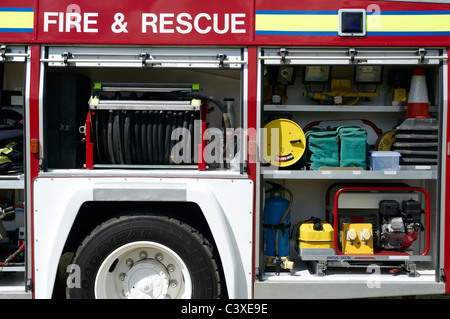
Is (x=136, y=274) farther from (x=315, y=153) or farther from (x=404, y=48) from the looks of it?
(x=404, y=48)

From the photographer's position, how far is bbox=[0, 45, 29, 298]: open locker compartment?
3252 millimetres

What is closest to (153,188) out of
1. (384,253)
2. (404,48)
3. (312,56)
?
(312,56)

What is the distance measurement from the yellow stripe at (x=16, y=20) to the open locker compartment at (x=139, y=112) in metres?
0.24

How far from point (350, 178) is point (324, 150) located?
327mm

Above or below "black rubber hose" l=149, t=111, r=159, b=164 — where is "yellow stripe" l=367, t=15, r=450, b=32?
above

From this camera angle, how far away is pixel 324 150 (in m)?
3.60

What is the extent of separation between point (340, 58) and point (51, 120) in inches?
88.6

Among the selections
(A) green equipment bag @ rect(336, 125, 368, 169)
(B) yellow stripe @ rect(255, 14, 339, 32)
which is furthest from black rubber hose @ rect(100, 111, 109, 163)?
(A) green equipment bag @ rect(336, 125, 368, 169)

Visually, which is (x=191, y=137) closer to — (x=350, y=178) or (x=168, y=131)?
(x=168, y=131)

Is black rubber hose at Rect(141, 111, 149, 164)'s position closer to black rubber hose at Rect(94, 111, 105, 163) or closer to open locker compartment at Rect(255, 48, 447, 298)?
black rubber hose at Rect(94, 111, 105, 163)

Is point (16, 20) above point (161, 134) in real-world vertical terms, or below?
above

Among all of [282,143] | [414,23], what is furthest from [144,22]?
[414,23]

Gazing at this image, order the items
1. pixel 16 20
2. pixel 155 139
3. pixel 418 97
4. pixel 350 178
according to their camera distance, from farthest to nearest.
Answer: pixel 418 97 < pixel 155 139 < pixel 350 178 < pixel 16 20

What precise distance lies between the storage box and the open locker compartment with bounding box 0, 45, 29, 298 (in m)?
2.61
